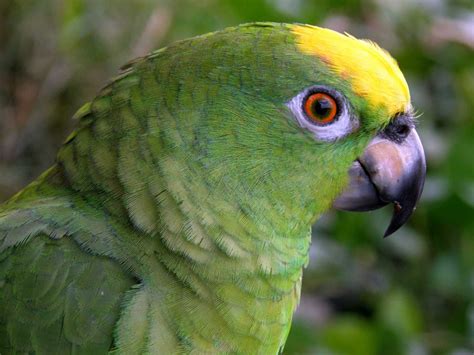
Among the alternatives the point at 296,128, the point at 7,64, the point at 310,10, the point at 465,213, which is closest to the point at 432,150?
the point at 465,213

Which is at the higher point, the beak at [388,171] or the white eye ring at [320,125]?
the white eye ring at [320,125]

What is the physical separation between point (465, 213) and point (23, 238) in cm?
117

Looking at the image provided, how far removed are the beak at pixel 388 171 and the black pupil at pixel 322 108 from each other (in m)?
0.09

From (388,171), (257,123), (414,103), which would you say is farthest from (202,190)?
(414,103)

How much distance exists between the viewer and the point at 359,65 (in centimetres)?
104

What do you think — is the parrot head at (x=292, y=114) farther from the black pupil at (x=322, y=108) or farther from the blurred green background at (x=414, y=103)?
the blurred green background at (x=414, y=103)

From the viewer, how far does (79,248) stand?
1.00m

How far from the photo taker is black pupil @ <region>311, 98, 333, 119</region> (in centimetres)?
104

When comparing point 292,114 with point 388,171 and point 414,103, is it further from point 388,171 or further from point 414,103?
point 414,103

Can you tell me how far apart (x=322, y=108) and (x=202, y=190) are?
208mm

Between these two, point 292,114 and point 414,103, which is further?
point 414,103

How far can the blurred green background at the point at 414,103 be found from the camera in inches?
69.0

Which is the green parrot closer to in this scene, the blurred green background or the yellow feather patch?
the yellow feather patch

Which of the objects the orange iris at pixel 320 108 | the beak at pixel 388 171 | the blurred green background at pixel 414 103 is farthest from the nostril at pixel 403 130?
the blurred green background at pixel 414 103
